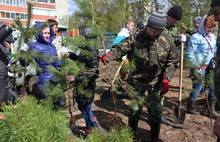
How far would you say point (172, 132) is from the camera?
4367 millimetres

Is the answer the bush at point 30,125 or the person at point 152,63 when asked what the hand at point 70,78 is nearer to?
the person at point 152,63

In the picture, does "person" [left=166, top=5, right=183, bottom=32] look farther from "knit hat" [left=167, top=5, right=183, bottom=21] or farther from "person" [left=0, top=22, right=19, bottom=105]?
"person" [left=0, top=22, right=19, bottom=105]

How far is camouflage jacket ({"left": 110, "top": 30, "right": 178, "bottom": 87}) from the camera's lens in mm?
3631

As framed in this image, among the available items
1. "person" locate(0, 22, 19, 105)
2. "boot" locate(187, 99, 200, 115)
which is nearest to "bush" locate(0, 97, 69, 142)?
"person" locate(0, 22, 19, 105)

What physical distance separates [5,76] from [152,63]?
1.68m

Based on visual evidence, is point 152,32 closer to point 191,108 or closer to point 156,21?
point 156,21

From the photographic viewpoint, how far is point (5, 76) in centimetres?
302

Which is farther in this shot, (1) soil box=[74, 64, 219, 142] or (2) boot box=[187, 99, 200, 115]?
(2) boot box=[187, 99, 200, 115]

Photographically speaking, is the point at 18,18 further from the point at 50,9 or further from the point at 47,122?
the point at 50,9

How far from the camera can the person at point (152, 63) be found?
3.62 m

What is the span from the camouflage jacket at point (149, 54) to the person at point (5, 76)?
3.90 ft

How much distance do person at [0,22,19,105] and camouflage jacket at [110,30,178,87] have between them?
119 cm

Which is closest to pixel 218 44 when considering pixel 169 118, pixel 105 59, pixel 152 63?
pixel 105 59

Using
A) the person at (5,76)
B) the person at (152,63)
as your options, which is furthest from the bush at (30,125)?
the person at (152,63)
